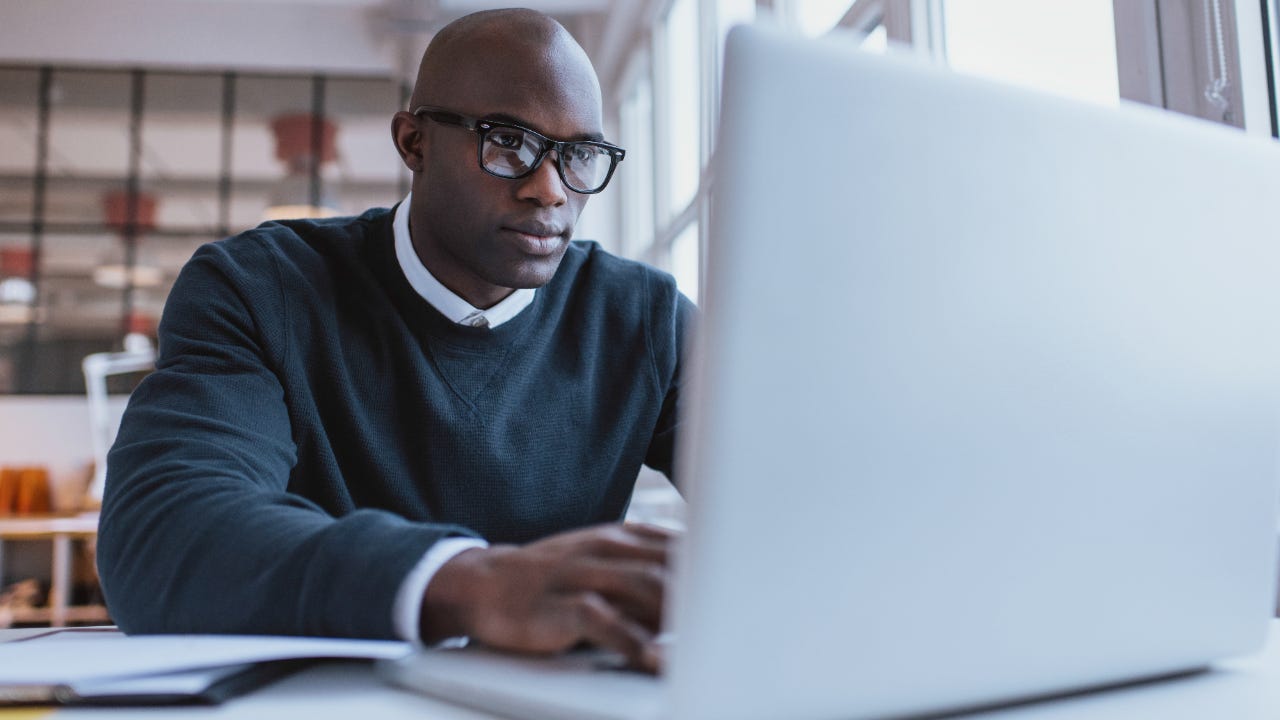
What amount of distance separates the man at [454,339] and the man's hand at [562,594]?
0.26 m

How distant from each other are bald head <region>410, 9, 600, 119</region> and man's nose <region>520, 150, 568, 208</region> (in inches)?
2.7

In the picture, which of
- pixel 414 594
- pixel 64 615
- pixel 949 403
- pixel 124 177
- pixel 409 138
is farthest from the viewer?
pixel 124 177

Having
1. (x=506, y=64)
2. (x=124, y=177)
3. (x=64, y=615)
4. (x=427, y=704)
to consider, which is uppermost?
(x=124, y=177)

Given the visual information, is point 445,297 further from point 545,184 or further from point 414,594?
point 414,594

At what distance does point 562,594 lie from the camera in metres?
0.43

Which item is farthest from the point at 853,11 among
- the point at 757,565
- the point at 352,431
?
the point at 757,565

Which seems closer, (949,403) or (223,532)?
(949,403)

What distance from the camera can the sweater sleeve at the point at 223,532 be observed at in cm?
48

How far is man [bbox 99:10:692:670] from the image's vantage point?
0.86m

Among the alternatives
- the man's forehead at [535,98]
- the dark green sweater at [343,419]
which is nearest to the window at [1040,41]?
the man's forehead at [535,98]

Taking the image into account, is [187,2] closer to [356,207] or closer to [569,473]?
[356,207]

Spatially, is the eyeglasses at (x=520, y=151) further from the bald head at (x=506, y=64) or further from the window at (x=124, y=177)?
the window at (x=124, y=177)

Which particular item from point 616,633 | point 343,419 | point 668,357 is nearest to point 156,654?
point 616,633

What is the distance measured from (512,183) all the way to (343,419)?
32cm
